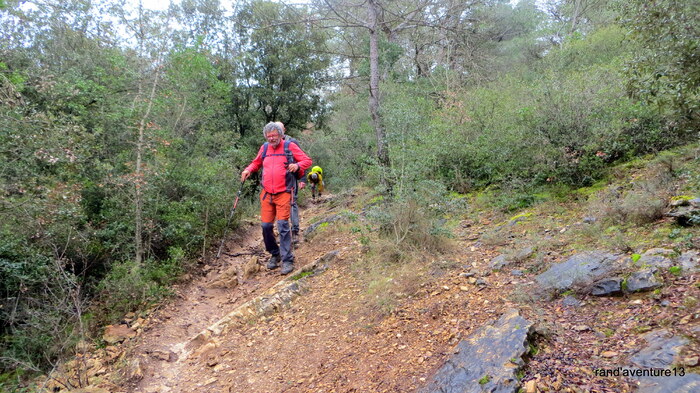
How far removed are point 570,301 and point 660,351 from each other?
940mm

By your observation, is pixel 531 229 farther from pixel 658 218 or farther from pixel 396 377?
pixel 396 377

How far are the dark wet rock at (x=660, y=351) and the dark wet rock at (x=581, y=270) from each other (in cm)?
86

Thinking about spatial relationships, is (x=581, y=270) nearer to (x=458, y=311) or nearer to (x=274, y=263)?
(x=458, y=311)

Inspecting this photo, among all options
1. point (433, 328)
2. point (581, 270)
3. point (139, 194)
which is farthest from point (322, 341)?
point (139, 194)

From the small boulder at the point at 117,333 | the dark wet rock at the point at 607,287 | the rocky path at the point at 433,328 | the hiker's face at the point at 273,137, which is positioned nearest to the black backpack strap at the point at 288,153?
the hiker's face at the point at 273,137

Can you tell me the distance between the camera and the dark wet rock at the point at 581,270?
319cm

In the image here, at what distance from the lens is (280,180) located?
5.54 meters

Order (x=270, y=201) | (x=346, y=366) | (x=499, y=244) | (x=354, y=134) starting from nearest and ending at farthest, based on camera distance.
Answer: (x=346, y=366) → (x=499, y=244) → (x=270, y=201) → (x=354, y=134)

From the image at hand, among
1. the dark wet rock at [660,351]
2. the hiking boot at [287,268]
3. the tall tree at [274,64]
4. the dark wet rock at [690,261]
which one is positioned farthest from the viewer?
the tall tree at [274,64]

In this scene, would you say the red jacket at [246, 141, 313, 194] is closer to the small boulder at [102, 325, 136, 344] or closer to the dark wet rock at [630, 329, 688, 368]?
the small boulder at [102, 325, 136, 344]

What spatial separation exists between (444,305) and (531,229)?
2324 mm

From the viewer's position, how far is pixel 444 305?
354 cm

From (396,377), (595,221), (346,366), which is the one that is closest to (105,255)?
(346,366)

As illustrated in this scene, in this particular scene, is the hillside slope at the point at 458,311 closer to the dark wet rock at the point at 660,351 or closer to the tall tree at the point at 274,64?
the dark wet rock at the point at 660,351
